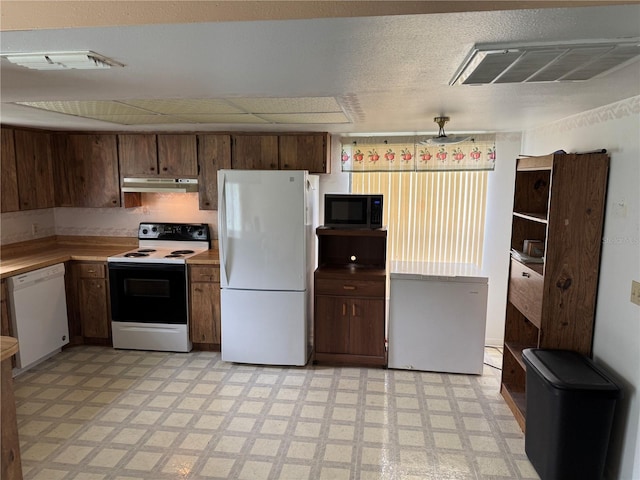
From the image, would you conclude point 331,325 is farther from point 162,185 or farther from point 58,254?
point 58,254

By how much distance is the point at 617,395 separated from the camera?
207 cm

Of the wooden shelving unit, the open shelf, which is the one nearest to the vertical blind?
the open shelf

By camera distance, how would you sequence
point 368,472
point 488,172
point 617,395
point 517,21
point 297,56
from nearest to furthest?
point 517,21 < point 297,56 < point 617,395 < point 368,472 < point 488,172

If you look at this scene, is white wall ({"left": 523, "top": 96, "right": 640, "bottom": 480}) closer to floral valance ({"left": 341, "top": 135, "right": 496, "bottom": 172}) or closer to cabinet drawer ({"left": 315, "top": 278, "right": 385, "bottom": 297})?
floral valance ({"left": 341, "top": 135, "right": 496, "bottom": 172})

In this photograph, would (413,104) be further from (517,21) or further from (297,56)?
(517,21)

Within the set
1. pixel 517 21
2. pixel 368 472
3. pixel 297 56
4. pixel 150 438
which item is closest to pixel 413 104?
pixel 297 56

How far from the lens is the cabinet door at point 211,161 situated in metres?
4.07

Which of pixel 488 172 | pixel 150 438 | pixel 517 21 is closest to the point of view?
pixel 517 21

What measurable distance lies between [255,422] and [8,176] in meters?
3.01

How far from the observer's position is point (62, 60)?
5.14 ft

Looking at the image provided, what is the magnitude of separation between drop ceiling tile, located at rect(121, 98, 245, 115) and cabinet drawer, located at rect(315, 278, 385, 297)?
5.22 feet

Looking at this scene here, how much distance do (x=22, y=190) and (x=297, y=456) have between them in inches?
133

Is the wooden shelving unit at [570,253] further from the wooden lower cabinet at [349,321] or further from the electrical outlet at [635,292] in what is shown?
the wooden lower cabinet at [349,321]

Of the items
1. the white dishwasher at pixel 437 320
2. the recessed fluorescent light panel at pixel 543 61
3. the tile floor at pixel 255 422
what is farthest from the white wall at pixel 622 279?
the white dishwasher at pixel 437 320
